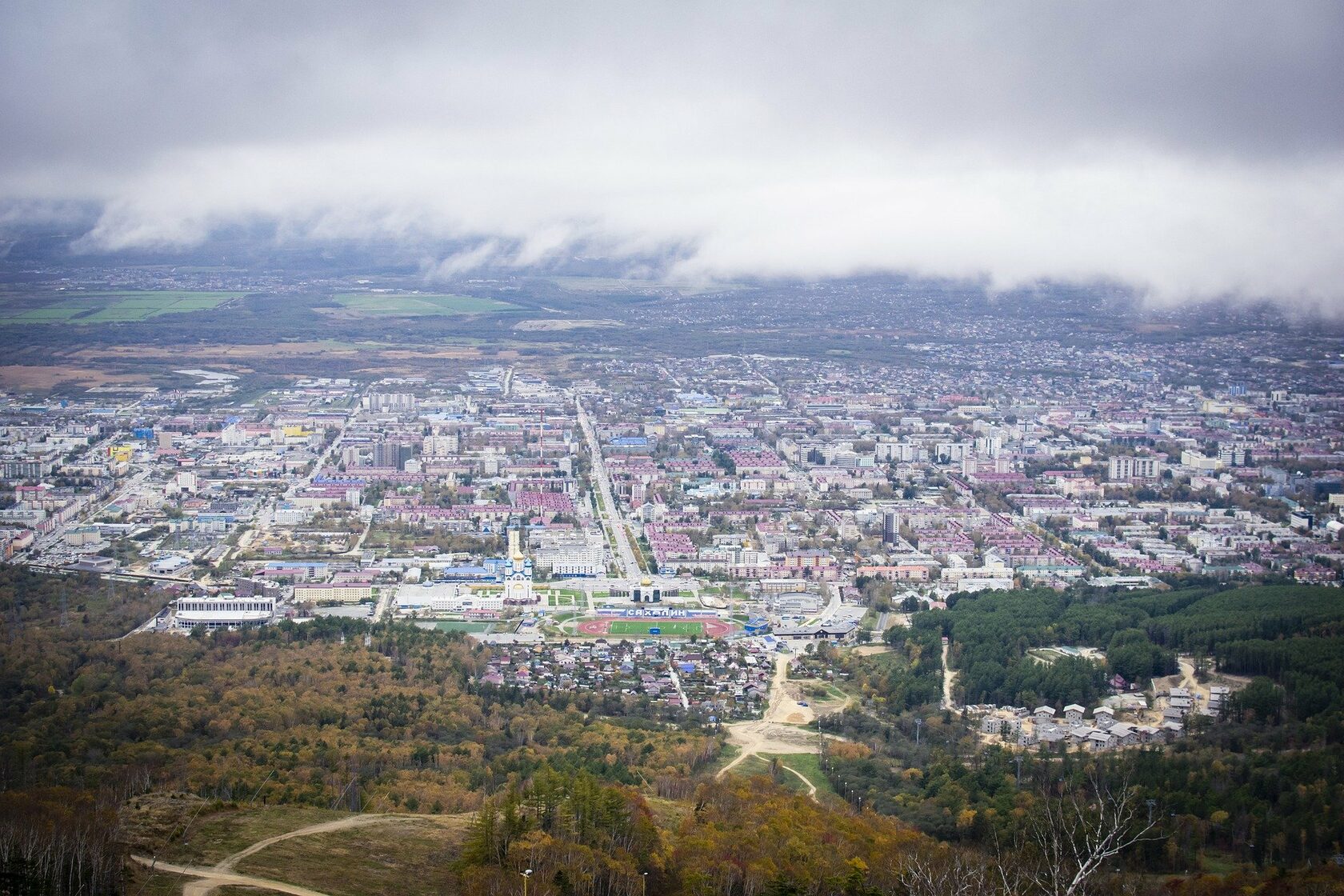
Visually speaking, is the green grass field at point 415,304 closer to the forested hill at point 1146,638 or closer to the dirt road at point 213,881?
the forested hill at point 1146,638

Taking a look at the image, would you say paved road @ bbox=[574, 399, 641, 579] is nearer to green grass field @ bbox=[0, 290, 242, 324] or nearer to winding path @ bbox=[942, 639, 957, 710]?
winding path @ bbox=[942, 639, 957, 710]

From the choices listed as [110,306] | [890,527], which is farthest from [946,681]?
[110,306]

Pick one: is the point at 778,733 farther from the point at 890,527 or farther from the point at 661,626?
the point at 890,527

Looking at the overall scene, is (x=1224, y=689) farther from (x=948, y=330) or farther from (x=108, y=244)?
(x=108, y=244)

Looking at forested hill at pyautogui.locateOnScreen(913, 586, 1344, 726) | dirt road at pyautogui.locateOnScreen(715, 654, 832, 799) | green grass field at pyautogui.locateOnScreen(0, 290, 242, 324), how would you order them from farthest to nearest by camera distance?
1. green grass field at pyautogui.locateOnScreen(0, 290, 242, 324)
2. forested hill at pyautogui.locateOnScreen(913, 586, 1344, 726)
3. dirt road at pyautogui.locateOnScreen(715, 654, 832, 799)

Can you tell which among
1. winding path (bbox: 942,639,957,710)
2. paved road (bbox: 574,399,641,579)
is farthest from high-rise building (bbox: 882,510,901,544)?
winding path (bbox: 942,639,957,710)

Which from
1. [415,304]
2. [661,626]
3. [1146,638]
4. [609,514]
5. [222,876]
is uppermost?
[415,304]

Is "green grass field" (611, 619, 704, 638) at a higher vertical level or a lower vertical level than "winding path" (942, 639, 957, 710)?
higher
